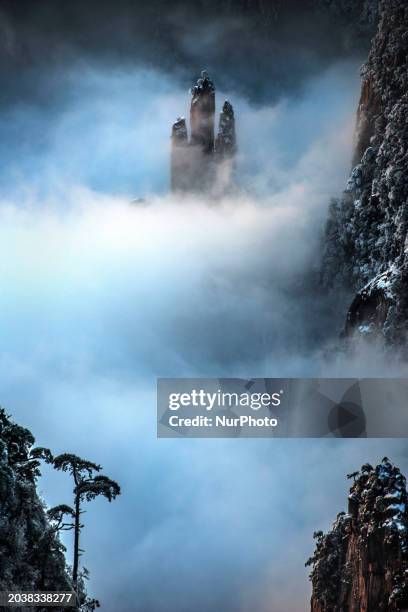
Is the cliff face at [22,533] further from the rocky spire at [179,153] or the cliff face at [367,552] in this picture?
the rocky spire at [179,153]

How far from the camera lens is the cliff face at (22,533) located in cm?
2738

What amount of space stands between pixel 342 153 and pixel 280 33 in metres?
28.9

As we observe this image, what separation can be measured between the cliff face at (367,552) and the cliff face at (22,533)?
55.6 feet

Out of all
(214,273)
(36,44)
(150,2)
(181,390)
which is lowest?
(181,390)

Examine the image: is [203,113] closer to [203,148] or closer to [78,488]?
[203,148]

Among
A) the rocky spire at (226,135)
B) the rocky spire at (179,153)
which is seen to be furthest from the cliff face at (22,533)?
the rocky spire at (226,135)

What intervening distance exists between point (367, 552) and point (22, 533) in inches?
799

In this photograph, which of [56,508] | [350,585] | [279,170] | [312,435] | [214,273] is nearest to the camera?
[56,508]

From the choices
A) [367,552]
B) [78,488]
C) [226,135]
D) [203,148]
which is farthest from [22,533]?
[226,135]

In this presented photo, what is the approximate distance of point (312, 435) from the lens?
36.2 m

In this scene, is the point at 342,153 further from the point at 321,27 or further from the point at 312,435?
the point at 312,435

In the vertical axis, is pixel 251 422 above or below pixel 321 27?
below

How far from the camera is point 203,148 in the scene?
4855 inches

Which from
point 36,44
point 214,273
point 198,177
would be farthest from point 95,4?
point 198,177
